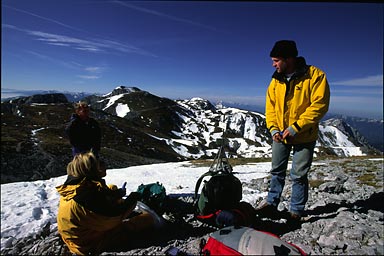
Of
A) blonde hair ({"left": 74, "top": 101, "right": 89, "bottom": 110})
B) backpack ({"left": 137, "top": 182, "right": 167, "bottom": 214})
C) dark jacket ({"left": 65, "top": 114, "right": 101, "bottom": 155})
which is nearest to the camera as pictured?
backpack ({"left": 137, "top": 182, "right": 167, "bottom": 214})

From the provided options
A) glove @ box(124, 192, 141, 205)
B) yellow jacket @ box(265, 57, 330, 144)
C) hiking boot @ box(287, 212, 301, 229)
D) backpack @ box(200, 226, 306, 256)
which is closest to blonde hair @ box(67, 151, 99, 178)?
glove @ box(124, 192, 141, 205)

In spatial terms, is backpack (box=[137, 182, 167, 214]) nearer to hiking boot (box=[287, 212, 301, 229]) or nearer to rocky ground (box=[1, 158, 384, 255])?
rocky ground (box=[1, 158, 384, 255])

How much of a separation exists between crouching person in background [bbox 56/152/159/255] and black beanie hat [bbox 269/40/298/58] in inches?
167

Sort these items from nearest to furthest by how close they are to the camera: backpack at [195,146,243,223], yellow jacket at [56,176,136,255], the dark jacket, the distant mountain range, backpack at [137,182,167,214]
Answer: yellow jacket at [56,176,136,255] → backpack at [195,146,243,223] → backpack at [137,182,167,214] → the dark jacket → the distant mountain range

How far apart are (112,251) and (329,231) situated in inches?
173

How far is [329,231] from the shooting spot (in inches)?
197

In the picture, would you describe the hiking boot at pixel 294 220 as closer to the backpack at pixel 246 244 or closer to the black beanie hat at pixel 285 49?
the backpack at pixel 246 244

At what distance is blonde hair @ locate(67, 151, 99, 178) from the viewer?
4.58m

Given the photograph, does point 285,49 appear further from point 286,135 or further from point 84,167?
point 84,167

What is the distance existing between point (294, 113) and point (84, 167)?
14.7 feet

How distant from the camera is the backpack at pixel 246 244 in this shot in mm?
3428

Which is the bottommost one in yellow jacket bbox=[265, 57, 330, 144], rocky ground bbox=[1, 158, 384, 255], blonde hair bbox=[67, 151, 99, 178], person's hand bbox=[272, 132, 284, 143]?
rocky ground bbox=[1, 158, 384, 255]

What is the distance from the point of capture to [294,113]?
5.48 m

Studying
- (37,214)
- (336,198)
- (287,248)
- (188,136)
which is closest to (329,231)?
(287,248)
